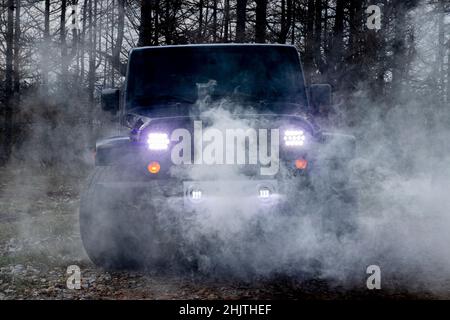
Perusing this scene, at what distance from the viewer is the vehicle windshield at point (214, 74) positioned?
4543 mm

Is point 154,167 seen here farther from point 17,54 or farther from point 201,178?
point 17,54

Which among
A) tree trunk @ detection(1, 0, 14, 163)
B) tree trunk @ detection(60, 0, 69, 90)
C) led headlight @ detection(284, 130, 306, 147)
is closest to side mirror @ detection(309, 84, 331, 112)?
led headlight @ detection(284, 130, 306, 147)

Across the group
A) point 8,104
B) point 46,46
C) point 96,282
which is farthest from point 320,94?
point 46,46

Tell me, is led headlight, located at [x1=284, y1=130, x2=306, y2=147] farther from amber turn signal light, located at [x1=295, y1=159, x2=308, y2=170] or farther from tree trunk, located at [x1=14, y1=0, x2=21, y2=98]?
tree trunk, located at [x1=14, y1=0, x2=21, y2=98]

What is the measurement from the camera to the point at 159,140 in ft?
11.4

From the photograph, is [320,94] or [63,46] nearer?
[320,94]

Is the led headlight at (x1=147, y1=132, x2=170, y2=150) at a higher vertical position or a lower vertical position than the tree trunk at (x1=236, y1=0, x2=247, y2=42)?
lower

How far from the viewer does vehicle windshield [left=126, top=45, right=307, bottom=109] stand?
14.9ft

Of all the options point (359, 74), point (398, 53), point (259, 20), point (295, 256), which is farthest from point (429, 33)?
point (295, 256)

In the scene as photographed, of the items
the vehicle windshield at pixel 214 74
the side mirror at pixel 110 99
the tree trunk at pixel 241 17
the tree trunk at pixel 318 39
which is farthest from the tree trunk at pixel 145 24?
the vehicle windshield at pixel 214 74

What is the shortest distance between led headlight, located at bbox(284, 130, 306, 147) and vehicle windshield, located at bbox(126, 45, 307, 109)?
Result: 39.7 inches

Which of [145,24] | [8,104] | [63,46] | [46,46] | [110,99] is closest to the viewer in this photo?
[110,99]

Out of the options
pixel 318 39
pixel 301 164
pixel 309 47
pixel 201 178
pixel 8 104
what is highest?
pixel 318 39

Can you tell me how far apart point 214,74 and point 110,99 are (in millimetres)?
1250
